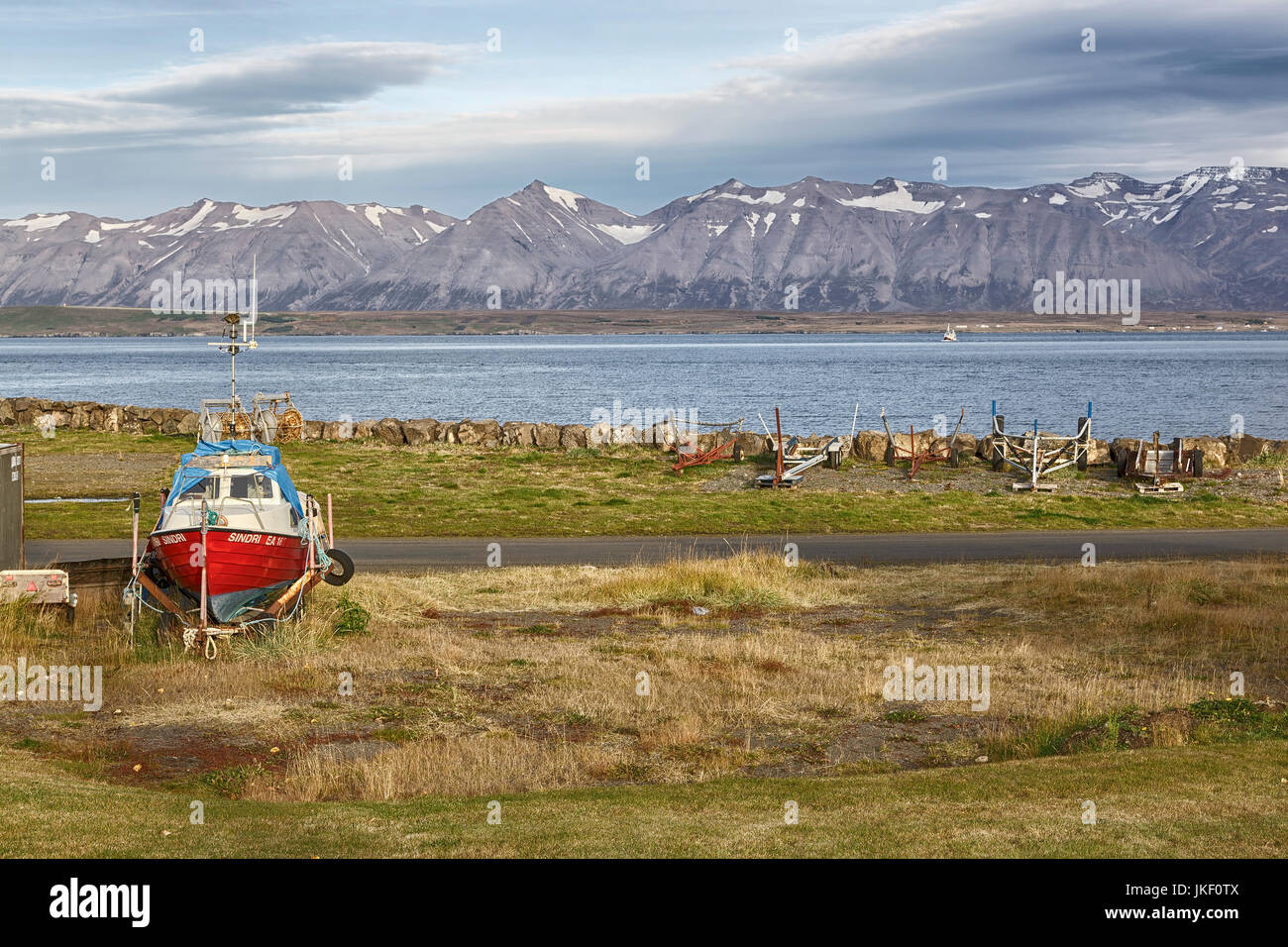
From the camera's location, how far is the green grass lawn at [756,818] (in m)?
9.59

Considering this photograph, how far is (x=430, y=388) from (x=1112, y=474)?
95.3 meters

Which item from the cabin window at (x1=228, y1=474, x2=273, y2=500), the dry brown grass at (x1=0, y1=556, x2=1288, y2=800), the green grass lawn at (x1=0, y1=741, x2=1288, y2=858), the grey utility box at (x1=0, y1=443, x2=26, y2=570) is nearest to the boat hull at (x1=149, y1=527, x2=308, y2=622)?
the dry brown grass at (x1=0, y1=556, x2=1288, y2=800)

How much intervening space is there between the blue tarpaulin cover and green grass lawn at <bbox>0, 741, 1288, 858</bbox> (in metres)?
10.8

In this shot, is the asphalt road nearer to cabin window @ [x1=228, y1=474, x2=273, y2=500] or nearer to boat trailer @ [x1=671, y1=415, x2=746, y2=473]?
cabin window @ [x1=228, y1=474, x2=273, y2=500]

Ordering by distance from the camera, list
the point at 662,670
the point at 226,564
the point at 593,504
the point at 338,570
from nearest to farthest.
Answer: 1. the point at 662,670
2. the point at 226,564
3. the point at 338,570
4. the point at 593,504

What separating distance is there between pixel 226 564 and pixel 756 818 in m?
13.5

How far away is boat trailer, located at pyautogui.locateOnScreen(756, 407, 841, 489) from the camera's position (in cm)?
4228

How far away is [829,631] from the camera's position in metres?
23.1

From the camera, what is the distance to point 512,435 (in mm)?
52656

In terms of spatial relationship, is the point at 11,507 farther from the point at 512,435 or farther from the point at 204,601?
the point at 512,435

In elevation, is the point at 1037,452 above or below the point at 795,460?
above

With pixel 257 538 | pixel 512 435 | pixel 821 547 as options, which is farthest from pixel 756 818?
pixel 512 435
